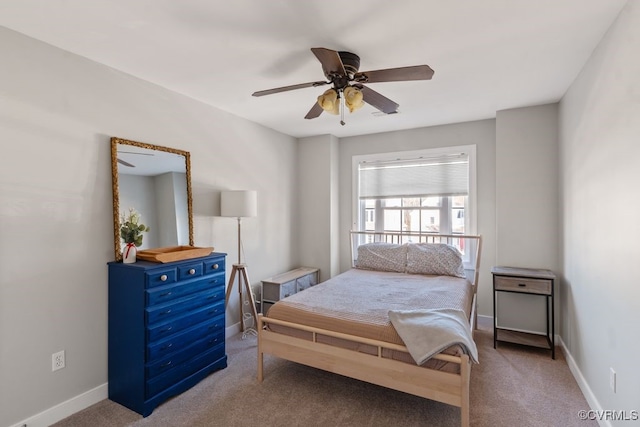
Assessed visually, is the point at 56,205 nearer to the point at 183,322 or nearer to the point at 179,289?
the point at 179,289

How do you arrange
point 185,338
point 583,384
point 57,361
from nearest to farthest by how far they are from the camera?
point 57,361 → point 583,384 → point 185,338

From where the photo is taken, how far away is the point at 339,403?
231 cm

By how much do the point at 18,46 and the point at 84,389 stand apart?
2381mm

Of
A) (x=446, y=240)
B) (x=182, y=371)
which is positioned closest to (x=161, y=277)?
(x=182, y=371)

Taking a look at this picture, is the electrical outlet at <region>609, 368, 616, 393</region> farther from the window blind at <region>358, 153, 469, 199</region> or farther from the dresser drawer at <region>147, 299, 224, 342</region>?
the dresser drawer at <region>147, 299, 224, 342</region>

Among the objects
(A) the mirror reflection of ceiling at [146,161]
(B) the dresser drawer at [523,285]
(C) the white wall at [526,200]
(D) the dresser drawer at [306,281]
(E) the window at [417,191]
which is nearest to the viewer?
(A) the mirror reflection of ceiling at [146,161]

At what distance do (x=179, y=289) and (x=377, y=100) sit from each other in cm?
214

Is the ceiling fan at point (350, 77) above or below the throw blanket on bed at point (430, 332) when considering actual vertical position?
above

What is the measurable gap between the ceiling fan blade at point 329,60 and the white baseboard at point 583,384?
2.74m

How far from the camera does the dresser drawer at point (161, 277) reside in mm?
2250

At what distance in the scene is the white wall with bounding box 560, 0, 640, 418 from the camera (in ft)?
5.46

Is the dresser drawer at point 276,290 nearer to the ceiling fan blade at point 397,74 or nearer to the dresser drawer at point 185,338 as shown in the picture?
the dresser drawer at point 185,338

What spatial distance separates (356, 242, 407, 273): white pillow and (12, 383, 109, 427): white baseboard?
2860 millimetres

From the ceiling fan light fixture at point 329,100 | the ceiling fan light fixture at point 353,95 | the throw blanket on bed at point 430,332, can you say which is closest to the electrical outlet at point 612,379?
the throw blanket on bed at point 430,332
